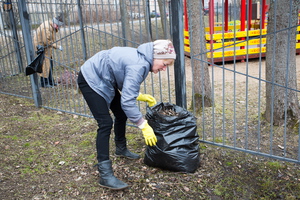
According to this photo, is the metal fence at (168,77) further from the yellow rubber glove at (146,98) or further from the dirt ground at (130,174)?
the yellow rubber glove at (146,98)

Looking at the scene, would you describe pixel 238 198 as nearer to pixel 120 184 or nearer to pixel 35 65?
pixel 120 184

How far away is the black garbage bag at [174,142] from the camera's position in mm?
2879

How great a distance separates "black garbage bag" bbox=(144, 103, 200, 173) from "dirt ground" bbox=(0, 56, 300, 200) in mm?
125

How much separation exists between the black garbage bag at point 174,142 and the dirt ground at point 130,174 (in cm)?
12

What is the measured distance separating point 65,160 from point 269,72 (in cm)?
267

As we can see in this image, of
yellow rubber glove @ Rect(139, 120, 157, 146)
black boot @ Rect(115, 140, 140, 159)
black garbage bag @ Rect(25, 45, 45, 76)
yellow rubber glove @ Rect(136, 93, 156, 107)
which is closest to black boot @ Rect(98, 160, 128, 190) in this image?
yellow rubber glove @ Rect(139, 120, 157, 146)

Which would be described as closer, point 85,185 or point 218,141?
point 85,185

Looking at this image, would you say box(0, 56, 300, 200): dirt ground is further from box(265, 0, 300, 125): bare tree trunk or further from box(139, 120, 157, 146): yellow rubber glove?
box(265, 0, 300, 125): bare tree trunk

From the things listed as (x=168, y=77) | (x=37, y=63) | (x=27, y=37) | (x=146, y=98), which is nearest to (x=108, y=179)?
(x=146, y=98)

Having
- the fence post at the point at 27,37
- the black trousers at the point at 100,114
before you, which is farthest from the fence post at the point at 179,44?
the fence post at the point at 27,37

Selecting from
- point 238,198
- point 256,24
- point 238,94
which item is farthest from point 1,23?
point 256,24

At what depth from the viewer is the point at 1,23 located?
7.29 m

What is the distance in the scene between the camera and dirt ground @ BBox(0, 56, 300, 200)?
9.00 feet

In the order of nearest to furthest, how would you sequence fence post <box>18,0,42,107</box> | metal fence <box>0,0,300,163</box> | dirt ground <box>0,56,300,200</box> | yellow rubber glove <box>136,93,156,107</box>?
1. dirt ground <box>0,56,300,200</box>
2. yellow rubber glove <box>136,93,156,107</box>
3. metal fence <box>0,0,300,163</box>
4. fence post <box>18,0,42,107</box>
